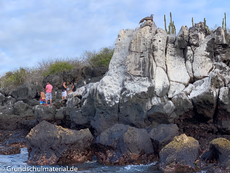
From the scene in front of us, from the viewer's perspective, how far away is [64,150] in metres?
8.21

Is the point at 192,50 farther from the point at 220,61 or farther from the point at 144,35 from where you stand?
the point at 144,35

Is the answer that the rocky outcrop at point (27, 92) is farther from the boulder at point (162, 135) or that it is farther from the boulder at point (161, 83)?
the boulder at point (162, 135)

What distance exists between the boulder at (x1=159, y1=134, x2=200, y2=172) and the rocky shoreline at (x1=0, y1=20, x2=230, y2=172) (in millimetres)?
26

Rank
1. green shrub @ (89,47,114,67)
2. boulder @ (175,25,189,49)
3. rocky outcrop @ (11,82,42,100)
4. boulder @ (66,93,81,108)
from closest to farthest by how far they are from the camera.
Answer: boulder @ (175,25,189,49)
boulder @ (66,93,81,108)
rocky outcrop @ (11,82,42,100)
green shrub @ (89,47,114,67)

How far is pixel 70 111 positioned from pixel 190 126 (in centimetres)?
603

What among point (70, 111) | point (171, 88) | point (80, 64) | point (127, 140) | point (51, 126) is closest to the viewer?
point (127, 140)

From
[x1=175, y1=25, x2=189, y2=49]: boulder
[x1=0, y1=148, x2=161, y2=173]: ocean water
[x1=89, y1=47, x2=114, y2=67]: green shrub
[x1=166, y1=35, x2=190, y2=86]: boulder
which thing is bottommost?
[x1=0, y1=148, x2=161, y2=173]: ocean water

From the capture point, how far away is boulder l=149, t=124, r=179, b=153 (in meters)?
8.17

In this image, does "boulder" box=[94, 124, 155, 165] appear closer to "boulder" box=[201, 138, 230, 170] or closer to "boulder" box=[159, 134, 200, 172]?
"boulder" box=[159, 134, 200, 172]

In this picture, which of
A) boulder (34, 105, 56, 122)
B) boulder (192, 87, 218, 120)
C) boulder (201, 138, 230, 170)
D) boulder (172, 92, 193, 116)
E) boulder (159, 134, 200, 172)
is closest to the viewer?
boulder (201, 138, 230, 170)

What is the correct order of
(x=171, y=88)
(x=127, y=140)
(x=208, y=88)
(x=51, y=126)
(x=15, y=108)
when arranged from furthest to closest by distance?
(x=15, y=108) < (x=171, y=88) < (x=208, y=88) < (x=51, y=126) < (x=127, y=140)

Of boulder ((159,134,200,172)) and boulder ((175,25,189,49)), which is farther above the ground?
boulder ((175,25,189,49))

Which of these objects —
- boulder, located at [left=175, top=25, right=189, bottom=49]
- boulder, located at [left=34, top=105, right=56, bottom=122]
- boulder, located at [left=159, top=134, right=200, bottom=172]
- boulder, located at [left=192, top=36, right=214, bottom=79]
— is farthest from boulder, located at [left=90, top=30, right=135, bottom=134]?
boulder, located at [left=159, top=134, right=200, bottom=172]

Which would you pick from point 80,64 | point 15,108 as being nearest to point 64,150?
point 15,108
